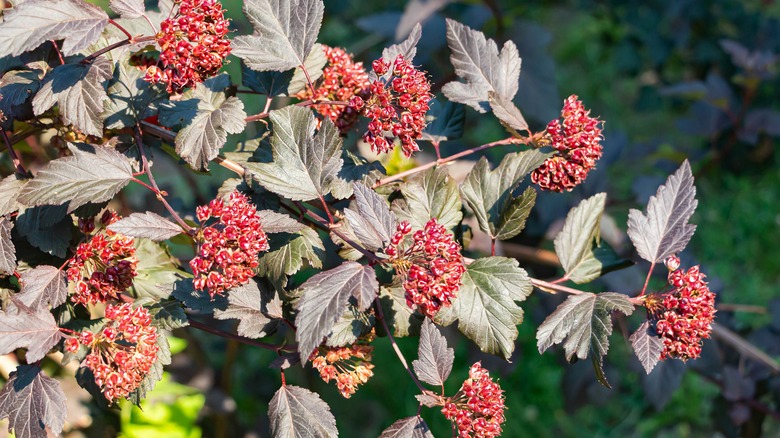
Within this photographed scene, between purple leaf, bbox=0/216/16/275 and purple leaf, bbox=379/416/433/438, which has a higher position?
purple leaf, bbox=0/216/16/275

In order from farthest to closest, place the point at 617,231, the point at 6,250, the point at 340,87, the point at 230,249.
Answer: the point at 617,231
the point at 340,87
the point at 6,250
the point at 230,249

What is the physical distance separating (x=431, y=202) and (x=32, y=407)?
702 mm

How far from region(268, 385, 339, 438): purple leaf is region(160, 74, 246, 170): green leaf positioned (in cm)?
39

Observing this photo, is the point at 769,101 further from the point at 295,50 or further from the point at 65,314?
the point at 65,314

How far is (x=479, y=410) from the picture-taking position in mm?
1063

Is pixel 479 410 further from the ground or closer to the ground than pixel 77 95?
closer to the ground

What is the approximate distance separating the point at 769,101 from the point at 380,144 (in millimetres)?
2674

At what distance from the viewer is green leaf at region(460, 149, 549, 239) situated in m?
1.20

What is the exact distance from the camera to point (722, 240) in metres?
3.58

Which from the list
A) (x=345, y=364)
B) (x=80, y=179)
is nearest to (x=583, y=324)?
(x=345, y=364)

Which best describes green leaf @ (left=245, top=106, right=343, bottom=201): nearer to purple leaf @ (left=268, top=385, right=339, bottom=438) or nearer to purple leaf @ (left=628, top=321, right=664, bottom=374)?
purple leaf @ (left=268, top=385, right=339, bottom=438)

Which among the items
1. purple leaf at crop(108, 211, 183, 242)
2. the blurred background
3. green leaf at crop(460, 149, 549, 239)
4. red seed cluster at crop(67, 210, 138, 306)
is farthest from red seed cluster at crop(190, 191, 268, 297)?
the blurred background

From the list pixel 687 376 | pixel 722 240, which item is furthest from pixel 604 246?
pixel 722 240

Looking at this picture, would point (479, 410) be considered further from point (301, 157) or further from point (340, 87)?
point (340, 87)
